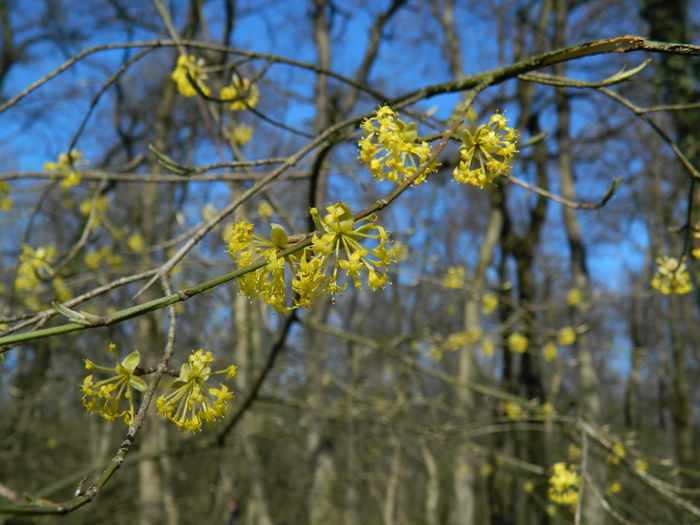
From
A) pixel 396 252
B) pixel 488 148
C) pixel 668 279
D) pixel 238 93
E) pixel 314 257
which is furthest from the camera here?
pixel 238 93

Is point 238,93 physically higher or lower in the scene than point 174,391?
higher

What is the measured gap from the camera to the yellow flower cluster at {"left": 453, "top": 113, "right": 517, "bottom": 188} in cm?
136

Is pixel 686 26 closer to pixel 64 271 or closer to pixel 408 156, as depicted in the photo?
pixel 408 156

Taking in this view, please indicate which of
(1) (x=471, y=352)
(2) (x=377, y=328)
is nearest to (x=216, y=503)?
(1) (x=471, y=352)

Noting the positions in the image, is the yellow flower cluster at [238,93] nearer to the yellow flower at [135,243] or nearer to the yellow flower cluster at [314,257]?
the yellow flower cluster at [314,257]

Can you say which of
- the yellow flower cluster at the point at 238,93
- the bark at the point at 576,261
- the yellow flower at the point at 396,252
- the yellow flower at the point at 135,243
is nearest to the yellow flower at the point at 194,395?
the yellow flower at the point at 396,252

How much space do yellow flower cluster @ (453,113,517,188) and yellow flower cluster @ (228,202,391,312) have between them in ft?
1.08

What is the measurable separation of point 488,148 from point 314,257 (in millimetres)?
546

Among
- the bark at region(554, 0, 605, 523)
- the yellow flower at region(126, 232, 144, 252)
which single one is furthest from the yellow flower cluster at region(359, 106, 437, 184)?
the yellow flower at region(126, 232, 144, 252)

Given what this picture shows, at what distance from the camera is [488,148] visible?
4.54 ft

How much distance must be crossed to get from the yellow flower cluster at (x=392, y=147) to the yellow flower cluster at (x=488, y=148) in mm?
89

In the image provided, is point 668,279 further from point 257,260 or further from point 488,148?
point 257,260

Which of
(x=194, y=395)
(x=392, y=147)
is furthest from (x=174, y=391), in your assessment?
(x=392, y=147)

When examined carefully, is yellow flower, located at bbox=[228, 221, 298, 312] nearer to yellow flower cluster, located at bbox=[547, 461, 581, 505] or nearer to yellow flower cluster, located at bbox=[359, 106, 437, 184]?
yellow flower cluster, located at bbox=[359, 106, 437, 184]
